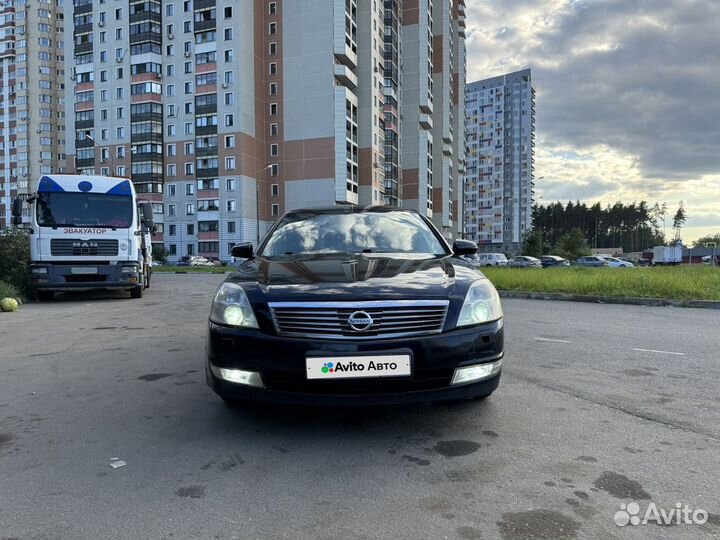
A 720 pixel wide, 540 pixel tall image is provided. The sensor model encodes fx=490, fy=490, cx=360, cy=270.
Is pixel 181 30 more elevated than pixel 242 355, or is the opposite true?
pixel 181 30

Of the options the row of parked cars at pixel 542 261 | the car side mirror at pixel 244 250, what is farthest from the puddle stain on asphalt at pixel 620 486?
the row of parked cars at pixel 542 261

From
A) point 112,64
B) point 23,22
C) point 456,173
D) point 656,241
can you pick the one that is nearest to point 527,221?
point 456,173

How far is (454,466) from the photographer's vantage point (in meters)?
2.72

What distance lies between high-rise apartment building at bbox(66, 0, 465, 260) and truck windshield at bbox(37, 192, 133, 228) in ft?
137

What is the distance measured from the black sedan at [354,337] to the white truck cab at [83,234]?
387 inches

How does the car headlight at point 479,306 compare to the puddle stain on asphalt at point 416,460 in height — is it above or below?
above

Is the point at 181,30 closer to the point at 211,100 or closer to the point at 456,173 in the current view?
the point at 211,100

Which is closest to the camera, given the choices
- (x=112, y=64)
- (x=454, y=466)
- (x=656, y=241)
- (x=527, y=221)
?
(x=454, y=466)

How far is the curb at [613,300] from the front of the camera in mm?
10703

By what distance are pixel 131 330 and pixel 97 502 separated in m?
5.88

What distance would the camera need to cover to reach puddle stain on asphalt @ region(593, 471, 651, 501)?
2.40 metres

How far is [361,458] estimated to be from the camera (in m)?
2.82

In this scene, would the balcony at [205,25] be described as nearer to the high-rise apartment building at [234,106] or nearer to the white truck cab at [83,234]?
the high-rise apartment building at [234,106]

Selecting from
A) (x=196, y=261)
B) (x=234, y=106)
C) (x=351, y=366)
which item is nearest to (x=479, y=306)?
(x=351, y=366)
